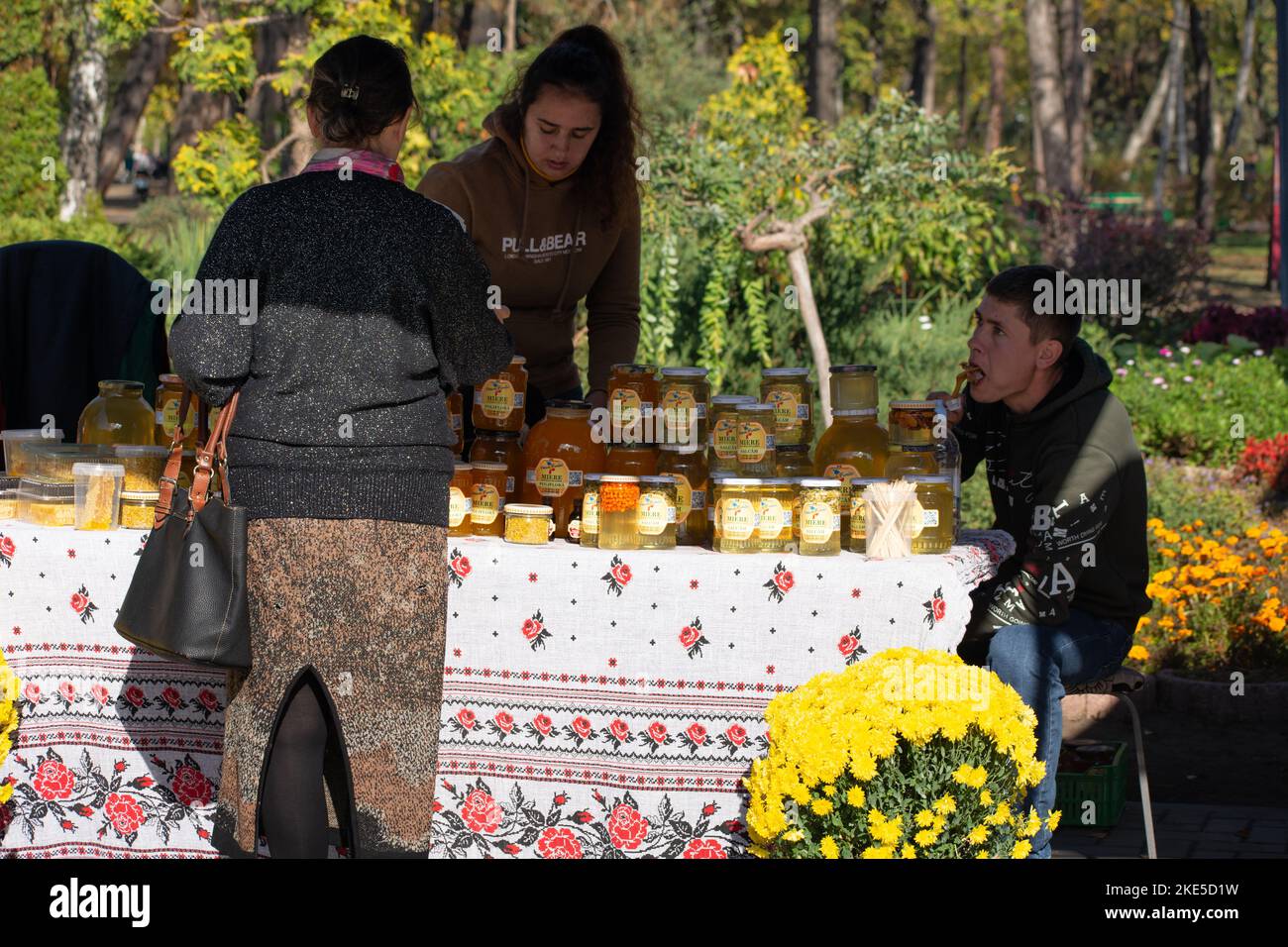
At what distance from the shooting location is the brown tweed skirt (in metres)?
3.46

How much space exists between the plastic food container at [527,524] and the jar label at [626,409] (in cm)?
29

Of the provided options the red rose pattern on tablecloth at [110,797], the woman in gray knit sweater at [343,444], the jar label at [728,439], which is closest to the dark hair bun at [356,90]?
the woman in gray knit sweater at [343,444]

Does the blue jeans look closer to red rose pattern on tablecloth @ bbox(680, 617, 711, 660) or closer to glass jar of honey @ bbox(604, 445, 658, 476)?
red rose pattern on tablecloth @ bbox(680, 617, 711, 660)

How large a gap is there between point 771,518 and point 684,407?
387 millimetres

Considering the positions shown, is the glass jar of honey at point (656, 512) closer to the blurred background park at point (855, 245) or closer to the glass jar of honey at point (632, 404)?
the glass jar of honey at point (632, 404)

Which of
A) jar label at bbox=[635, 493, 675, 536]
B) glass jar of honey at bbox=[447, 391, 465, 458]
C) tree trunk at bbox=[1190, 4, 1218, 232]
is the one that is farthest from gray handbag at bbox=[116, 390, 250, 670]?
tree trunk at bbox=[1190, 4, 1218, 232]

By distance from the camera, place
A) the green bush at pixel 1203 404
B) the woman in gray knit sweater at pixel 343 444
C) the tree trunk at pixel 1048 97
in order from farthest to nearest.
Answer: the tree trunk at pixel 1048 97 → the green bush at pixel 1203 404 → the woman in gray knit sweater at pixel 343 444

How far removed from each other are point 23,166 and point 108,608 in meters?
15.1

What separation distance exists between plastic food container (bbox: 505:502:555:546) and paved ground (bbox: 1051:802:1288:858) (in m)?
2.03

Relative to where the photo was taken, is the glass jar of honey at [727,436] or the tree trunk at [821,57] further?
the tree trunk at [821,57]

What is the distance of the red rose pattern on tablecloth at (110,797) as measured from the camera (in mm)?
4238

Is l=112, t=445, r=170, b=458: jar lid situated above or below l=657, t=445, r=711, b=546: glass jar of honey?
above
